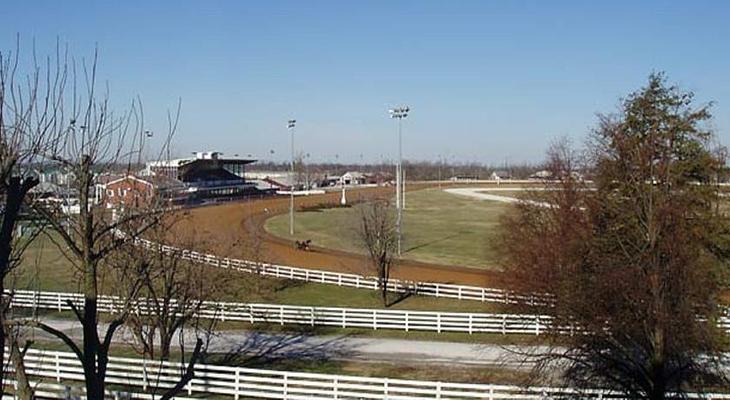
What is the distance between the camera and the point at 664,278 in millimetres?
16562

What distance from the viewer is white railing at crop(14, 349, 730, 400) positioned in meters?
19.1

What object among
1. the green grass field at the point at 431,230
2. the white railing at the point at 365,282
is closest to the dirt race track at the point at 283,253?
the white railing at the point at 365,282

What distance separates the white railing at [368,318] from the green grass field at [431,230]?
11795 mm

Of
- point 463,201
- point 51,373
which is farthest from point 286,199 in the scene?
point 51,373

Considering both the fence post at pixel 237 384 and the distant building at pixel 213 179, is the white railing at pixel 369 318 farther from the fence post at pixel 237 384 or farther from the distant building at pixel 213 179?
the distant building at pixel 213 179

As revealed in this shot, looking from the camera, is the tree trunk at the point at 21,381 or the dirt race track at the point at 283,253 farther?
the dirt race track at the point at 283,253

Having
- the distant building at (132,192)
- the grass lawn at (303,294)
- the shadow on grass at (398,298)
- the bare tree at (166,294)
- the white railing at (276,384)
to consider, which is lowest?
the shadow on grass at (398,298)

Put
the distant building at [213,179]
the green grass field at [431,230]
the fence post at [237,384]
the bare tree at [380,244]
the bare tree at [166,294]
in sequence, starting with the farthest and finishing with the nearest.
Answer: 1. the distant building at [213,179]
2. the green grass field at [431,230]
3. the bare tree at [380,244]
4. the bare tree at [166,294]
5. the fence post at [237,384]

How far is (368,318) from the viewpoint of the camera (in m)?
29.8

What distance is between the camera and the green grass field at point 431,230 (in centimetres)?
5000

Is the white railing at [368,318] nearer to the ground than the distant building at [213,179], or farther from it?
nearer to the ground

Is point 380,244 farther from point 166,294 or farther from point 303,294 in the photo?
point 166,294

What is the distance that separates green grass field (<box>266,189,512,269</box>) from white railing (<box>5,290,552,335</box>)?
38.7 ft

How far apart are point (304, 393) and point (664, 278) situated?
9674 mm
